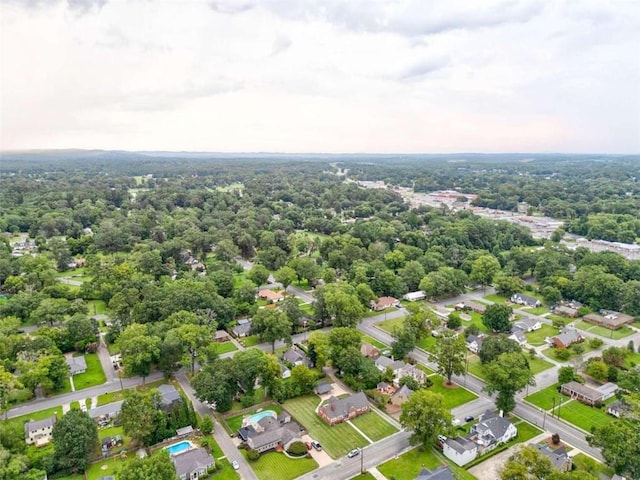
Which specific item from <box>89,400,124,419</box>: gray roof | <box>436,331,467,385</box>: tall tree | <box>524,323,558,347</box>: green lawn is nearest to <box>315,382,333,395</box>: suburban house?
<box>436,331,467,385</box>: tall tree

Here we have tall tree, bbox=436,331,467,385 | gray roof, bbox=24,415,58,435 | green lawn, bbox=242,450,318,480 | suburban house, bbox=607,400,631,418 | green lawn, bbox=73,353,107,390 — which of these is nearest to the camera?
green lawn, bbox=242,450,318,480

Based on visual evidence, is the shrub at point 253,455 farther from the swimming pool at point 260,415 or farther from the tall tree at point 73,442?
the tall tree at point 73,442

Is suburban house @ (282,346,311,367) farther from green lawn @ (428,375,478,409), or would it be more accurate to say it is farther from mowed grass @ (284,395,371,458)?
green lawn @ (428,375,478,409)

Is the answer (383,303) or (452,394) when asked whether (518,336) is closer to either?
(452,394)

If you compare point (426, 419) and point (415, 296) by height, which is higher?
point (426, 419)

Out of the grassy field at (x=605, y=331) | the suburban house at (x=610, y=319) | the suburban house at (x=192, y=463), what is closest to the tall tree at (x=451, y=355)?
the suburban house at (x=192, y=463)

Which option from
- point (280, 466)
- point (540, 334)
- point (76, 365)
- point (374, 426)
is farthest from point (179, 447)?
point (540, 334)
